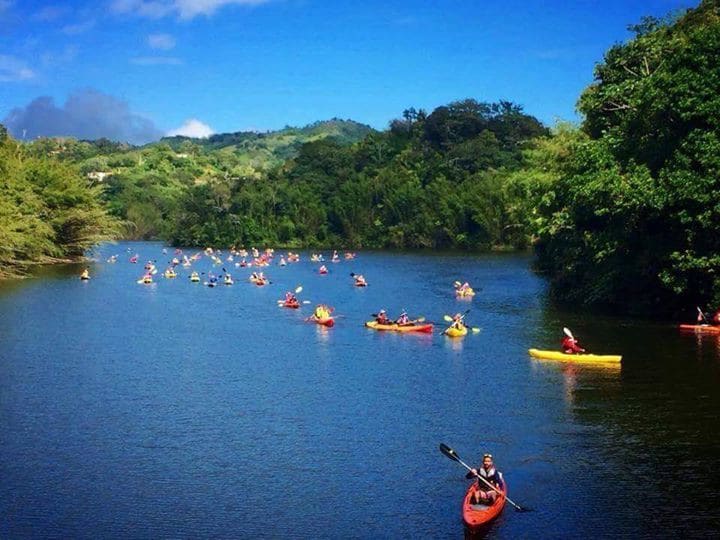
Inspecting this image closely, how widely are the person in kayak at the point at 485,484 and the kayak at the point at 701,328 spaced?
21901 millimetres

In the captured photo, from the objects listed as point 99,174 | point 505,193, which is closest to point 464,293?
point 505,193

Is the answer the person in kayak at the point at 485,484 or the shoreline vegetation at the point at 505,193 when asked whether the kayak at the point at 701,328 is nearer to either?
the shoreline vegetation at the point at 505,193

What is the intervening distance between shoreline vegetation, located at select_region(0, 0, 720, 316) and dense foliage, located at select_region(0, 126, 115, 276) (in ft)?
0.63

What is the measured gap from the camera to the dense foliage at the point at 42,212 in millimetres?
63875

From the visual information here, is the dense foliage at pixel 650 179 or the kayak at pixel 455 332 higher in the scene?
the dense foliage at pixel 650 179

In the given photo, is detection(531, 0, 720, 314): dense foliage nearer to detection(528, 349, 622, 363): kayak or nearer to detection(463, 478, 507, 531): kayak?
detection(528, 349, 622, 363): kayak

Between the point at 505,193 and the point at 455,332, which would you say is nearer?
the point at 455,332

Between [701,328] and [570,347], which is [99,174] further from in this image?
[570,347]

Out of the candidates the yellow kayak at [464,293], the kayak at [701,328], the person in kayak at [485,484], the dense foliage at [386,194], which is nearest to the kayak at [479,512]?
the person in kayak at [485,484]

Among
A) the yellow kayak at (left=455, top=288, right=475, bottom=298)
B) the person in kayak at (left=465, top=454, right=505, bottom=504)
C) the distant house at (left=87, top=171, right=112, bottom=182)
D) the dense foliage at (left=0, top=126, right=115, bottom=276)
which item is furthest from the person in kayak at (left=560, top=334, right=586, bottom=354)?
the distant house at (left=87, top=171, right=112, bottom=182)

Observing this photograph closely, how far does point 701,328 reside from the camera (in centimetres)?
3681

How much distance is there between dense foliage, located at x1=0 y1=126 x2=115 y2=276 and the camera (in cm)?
6388

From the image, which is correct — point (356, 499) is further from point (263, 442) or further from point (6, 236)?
point (6, 236)

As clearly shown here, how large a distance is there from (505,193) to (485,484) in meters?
74.8
